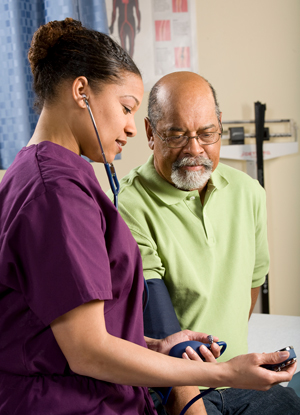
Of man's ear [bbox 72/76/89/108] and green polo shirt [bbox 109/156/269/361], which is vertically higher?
man's ear [bbox 72/76/89/108]

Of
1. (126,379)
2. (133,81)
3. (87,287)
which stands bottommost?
(126,379)

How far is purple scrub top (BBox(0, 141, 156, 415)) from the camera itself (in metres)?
0.65

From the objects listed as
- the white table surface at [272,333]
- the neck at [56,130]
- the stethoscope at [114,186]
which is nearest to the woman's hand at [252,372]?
the stethoscope at [114,186]

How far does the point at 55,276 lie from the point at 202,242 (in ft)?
2.31

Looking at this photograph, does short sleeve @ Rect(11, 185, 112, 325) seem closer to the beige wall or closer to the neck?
the neck

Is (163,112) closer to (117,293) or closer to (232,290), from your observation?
(232,290)

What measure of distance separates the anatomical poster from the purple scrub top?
5.69ft

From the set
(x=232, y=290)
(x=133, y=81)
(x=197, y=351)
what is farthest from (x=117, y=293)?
(x=232, y=290)

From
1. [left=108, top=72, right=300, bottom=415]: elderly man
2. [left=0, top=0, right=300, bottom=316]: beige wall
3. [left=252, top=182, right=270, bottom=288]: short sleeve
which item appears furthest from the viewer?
[left=0, top=0, right=300, bottom=316]: beige wall

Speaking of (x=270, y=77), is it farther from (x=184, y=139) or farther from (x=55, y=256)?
(x=55, y=256)

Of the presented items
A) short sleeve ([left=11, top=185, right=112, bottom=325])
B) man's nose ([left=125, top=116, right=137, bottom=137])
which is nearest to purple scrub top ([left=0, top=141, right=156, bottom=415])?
short sleeve ([left=11, top=185, right=112, bottom=325])

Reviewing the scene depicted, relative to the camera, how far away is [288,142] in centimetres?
230

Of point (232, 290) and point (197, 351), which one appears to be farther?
point (232, 290)

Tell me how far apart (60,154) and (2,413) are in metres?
0.45
